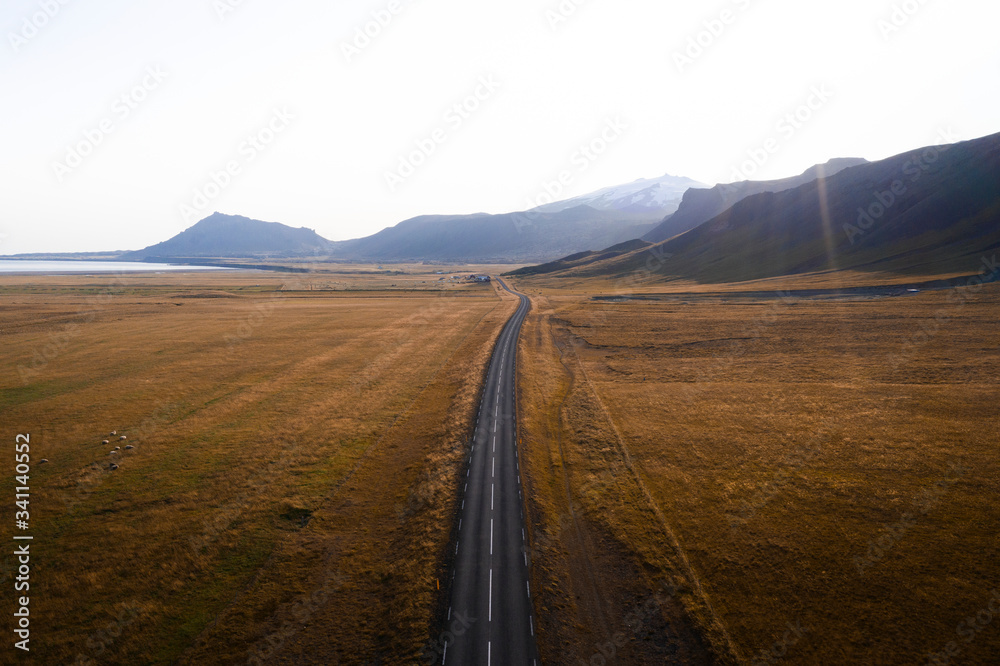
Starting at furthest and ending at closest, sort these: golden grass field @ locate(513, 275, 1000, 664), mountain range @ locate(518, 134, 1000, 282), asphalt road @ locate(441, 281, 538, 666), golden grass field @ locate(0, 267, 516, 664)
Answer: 1. mountain range @ locate(518, 134, 1000, 282)
2. golden grass field @ locate(0, 267, 516, 664)
3. golden grass field @ locate(513, 275, 1000, 664)
4. asphalt road @ locate(441, 281, 538, 666)

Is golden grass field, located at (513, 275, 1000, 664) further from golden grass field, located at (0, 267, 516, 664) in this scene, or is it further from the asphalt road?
golden grass field, located at (0, 267, 516, 664)

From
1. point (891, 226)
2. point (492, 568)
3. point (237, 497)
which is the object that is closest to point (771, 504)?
point (492, 568)

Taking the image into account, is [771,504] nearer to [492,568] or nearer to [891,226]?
[492,568]

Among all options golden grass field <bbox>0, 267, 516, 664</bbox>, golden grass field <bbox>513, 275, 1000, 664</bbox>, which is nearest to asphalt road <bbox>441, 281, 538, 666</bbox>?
golden grass field <bbox>513, 275, 1000, 664</bbox>

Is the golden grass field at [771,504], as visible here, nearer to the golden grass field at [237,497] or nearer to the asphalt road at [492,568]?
the asphalt road at [492,568]

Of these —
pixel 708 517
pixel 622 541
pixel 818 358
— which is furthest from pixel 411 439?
pixel 818 358
